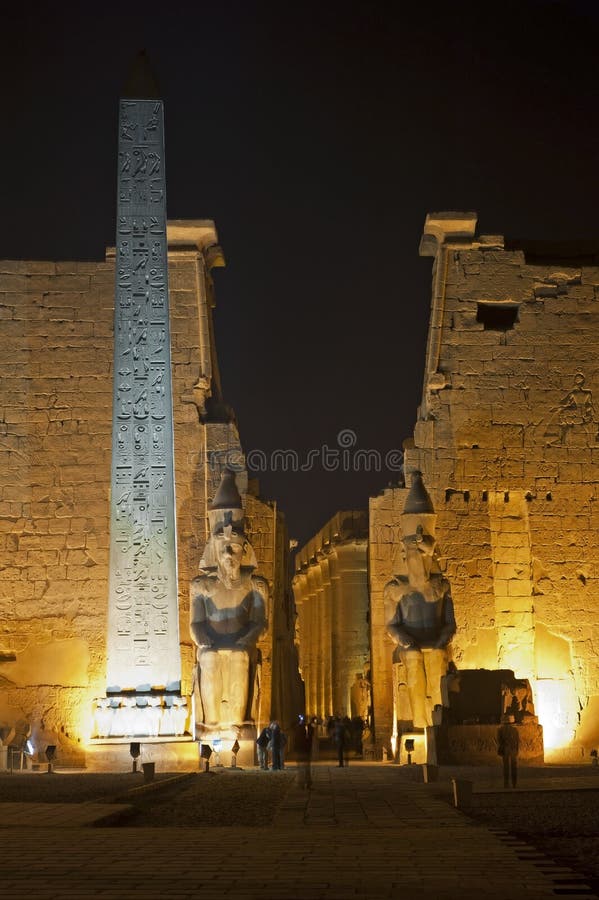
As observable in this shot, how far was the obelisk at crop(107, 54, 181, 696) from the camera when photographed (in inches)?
364

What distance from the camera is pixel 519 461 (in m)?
13.0

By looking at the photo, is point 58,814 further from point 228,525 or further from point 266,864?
point 228,525

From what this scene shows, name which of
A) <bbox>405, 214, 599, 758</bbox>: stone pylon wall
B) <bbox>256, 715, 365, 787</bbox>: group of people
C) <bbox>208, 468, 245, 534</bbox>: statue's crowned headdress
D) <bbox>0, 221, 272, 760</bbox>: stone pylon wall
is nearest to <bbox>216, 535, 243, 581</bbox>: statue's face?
<bbox>208, 468, 245, 534</bbox>: statue's crowned headdress

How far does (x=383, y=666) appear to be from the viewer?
498 inches

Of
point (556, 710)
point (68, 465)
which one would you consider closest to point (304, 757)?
point (556, 710)

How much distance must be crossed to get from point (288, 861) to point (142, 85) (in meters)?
8.34

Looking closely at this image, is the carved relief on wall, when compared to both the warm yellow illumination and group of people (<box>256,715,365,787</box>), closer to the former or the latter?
the warm yellow illumination

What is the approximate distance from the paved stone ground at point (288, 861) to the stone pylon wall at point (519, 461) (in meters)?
7.59

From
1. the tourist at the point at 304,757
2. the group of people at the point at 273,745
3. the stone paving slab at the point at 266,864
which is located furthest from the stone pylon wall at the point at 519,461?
the stone paving slab at the point at 266,864

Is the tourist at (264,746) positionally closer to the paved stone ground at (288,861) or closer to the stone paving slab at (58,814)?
the stone paving slab at (58,814)

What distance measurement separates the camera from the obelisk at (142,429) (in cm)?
926

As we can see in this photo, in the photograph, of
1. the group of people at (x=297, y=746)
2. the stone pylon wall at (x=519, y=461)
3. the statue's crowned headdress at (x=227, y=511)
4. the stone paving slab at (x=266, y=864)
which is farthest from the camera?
the stone pylon wall at (x=519, y=461)

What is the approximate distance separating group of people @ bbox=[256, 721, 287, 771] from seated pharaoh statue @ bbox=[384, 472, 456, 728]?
1.47 meters

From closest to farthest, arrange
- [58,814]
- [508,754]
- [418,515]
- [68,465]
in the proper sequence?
1. [58,814]
2. [508,754]
3. [418,515]
4. [68,465]
